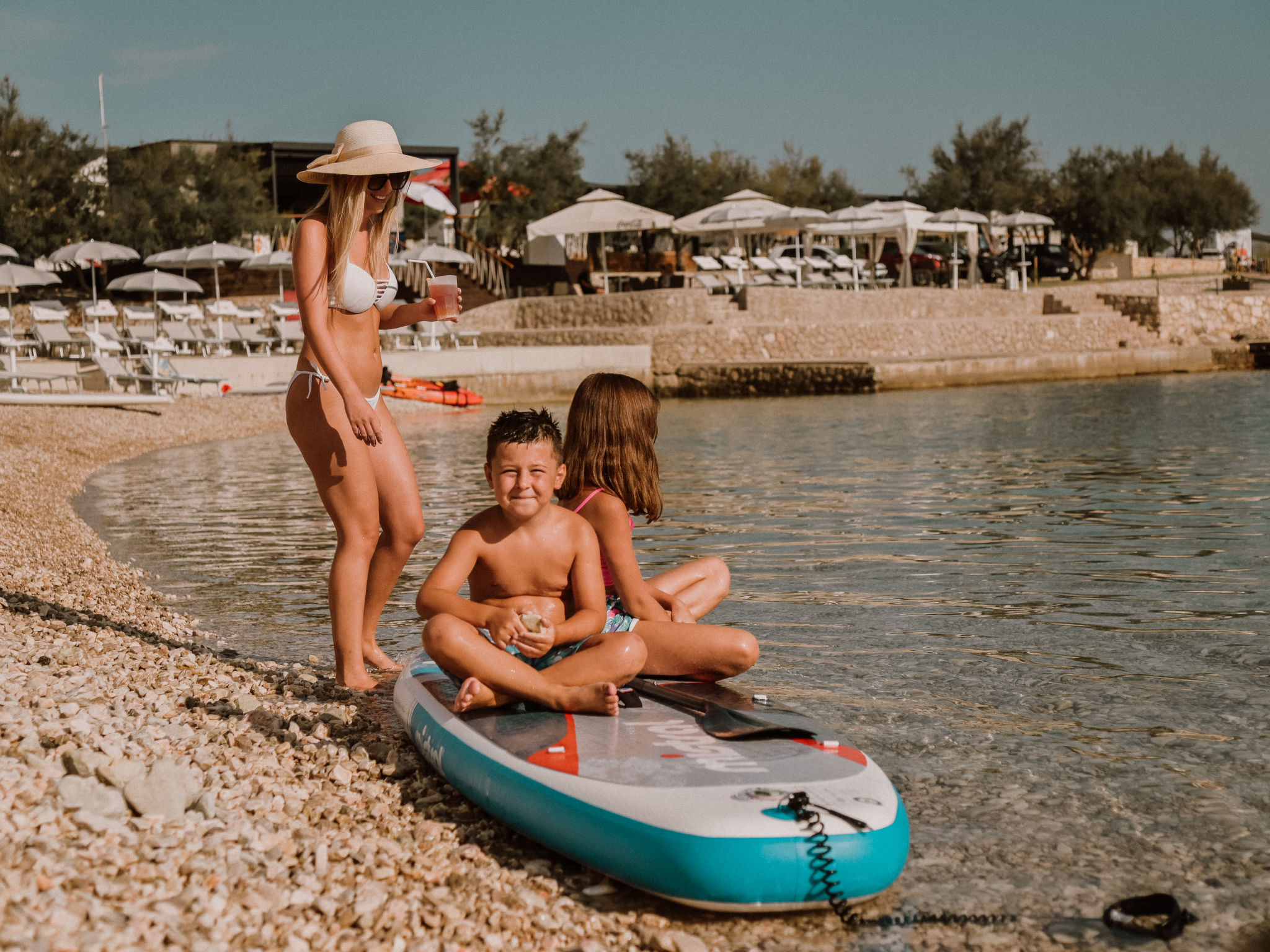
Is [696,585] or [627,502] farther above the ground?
[627,502]

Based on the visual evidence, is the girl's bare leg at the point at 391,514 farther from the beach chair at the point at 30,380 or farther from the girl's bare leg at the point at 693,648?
the beach chair at the point at 30,380

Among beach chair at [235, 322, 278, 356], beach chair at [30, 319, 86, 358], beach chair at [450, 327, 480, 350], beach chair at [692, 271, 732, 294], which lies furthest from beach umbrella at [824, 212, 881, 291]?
beach chair at [30, 319, 86, 358]

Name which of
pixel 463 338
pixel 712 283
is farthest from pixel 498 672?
pixel 712 283

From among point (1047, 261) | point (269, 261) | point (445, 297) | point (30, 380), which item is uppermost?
point (1047, 261)

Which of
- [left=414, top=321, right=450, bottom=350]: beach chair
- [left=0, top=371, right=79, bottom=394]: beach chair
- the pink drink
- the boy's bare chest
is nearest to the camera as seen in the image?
the boy's bare chest

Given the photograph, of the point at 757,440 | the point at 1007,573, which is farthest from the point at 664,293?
the point at 1007,573

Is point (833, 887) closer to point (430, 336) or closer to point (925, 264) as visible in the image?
point (430, 336)

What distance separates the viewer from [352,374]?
14.0 feet

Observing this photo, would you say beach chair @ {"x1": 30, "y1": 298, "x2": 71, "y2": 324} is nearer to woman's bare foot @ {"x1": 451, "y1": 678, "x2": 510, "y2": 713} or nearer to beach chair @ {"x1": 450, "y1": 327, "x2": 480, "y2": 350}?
beach chair @ {"x1": 450, "y1": 327, "x2": 480, "y2": 350}

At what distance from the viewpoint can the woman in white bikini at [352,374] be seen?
4105 millimetres

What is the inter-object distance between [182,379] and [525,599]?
17751 mm

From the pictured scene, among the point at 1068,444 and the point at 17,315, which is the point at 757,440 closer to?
the point at 1068,444

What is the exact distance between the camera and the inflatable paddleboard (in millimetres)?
2768

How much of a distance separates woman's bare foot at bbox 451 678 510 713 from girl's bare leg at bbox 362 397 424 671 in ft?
3.01
